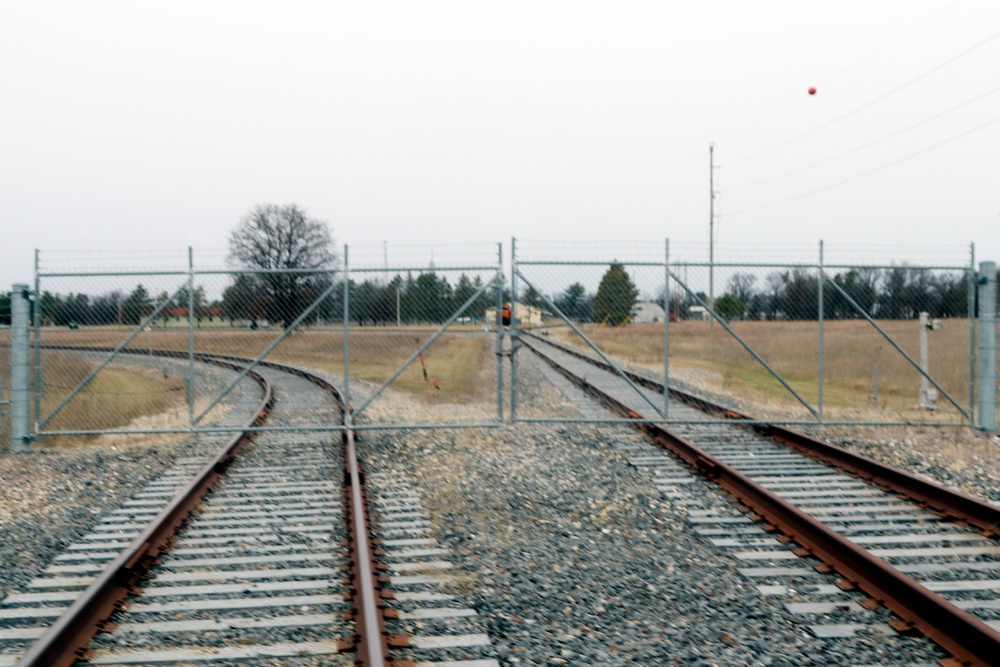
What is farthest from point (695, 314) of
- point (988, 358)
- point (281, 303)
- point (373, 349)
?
point (281, 303)

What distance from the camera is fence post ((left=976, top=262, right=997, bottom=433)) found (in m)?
12.8

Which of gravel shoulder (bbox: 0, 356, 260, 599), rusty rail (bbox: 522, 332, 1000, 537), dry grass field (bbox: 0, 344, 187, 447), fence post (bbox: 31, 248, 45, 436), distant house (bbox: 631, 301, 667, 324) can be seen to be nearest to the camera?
gravel shoulder (bbox: 0, 356, 260, 599)

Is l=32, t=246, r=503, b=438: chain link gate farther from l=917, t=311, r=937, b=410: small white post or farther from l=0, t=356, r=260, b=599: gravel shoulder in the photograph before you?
l=917, t=311, r=937, b=410: small white post

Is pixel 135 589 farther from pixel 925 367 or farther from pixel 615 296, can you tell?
pixel 925 367

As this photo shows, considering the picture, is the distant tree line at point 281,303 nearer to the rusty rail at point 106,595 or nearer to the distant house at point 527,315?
the distant house at point 527,315

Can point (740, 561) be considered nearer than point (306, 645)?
No

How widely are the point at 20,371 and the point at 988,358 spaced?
14.5 metres

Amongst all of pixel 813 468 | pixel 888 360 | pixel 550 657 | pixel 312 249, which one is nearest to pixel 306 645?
pixel 550 657

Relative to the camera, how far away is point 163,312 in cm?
1334

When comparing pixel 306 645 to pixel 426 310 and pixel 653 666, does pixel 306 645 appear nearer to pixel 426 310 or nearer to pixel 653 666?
pixel 653 666

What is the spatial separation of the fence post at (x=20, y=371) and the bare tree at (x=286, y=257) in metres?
3.37

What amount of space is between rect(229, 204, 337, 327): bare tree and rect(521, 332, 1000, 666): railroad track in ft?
20.6

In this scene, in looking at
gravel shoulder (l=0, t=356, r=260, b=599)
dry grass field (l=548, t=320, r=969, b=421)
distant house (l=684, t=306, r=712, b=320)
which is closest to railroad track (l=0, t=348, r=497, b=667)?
gravel shoulder (l=0, t=356, r=260, b=599)

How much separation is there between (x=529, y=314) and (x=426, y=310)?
69.8 inches
